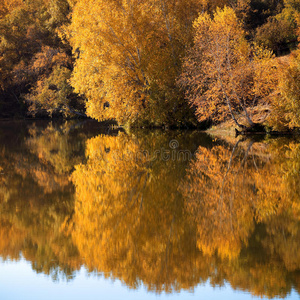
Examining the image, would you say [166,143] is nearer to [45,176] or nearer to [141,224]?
[45,176]

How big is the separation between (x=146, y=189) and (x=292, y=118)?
38.0 ft

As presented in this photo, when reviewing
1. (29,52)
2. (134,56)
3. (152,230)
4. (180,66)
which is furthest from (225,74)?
(29,52)

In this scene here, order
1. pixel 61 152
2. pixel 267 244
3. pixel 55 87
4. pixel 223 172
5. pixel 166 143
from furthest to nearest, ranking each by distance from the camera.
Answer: pixel 55 87 → pixel 166 143 → pixel 61 152 → pixel 223 172 → pixel 267 244

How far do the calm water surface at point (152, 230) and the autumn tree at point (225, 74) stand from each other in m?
9.28

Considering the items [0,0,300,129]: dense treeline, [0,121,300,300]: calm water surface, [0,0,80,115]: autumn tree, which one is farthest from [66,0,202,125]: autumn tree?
[0,121,300,300]: calm water surface

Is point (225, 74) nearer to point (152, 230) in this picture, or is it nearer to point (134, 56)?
point (134, 56)

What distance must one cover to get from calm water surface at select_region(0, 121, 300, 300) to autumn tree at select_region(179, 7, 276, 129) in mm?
9280

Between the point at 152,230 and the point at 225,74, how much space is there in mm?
16347

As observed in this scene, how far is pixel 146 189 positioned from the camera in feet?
28.7

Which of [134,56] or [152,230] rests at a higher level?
[134,56]

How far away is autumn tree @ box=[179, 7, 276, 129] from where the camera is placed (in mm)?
20484

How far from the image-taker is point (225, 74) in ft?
70.0

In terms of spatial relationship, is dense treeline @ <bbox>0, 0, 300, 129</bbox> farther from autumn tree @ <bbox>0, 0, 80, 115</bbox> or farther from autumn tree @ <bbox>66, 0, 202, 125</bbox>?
autumn tree @ <bbox>0, 0, 80, 115</bbox>

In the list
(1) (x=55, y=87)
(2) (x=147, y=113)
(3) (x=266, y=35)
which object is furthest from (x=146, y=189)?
(1) (x=55, y=87)
